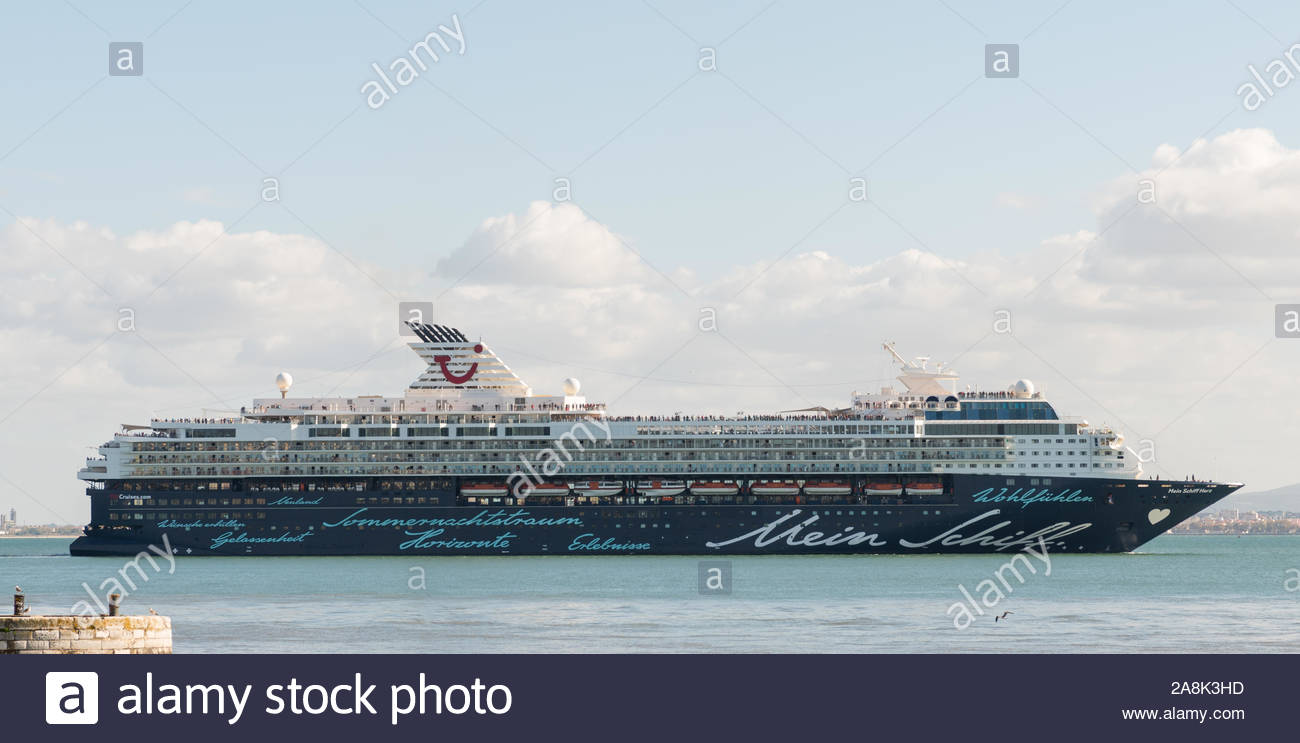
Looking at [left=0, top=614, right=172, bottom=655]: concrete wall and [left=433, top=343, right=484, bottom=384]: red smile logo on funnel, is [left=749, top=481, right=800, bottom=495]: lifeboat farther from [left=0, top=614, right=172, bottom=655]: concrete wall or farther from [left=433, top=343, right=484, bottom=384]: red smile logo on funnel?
[left=0, top=614, right=172, bottom=655]: concrete wall

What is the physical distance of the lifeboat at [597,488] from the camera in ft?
313

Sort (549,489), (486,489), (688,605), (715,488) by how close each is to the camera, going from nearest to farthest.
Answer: (688,605) < (715,488) < (549,489) < (486,489)

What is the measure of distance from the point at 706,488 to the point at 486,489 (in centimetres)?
1180

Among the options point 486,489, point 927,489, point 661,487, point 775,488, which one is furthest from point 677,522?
point 927,489

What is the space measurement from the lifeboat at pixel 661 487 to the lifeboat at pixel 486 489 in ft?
23.8

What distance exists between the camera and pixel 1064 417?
93312 millimetres

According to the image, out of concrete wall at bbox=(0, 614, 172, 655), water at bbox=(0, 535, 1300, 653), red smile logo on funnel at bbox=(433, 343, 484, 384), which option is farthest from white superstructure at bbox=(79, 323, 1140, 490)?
concrete wall at bbox=(0, 614, 172, 655)

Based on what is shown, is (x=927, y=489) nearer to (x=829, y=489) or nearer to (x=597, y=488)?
(x=829, y=489)

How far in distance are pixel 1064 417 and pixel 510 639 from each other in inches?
2025

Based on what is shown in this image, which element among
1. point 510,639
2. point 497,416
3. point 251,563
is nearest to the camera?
point 510,639

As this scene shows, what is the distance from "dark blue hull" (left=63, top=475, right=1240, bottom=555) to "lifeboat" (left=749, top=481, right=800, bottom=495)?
40cm

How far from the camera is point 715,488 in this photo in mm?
94812
